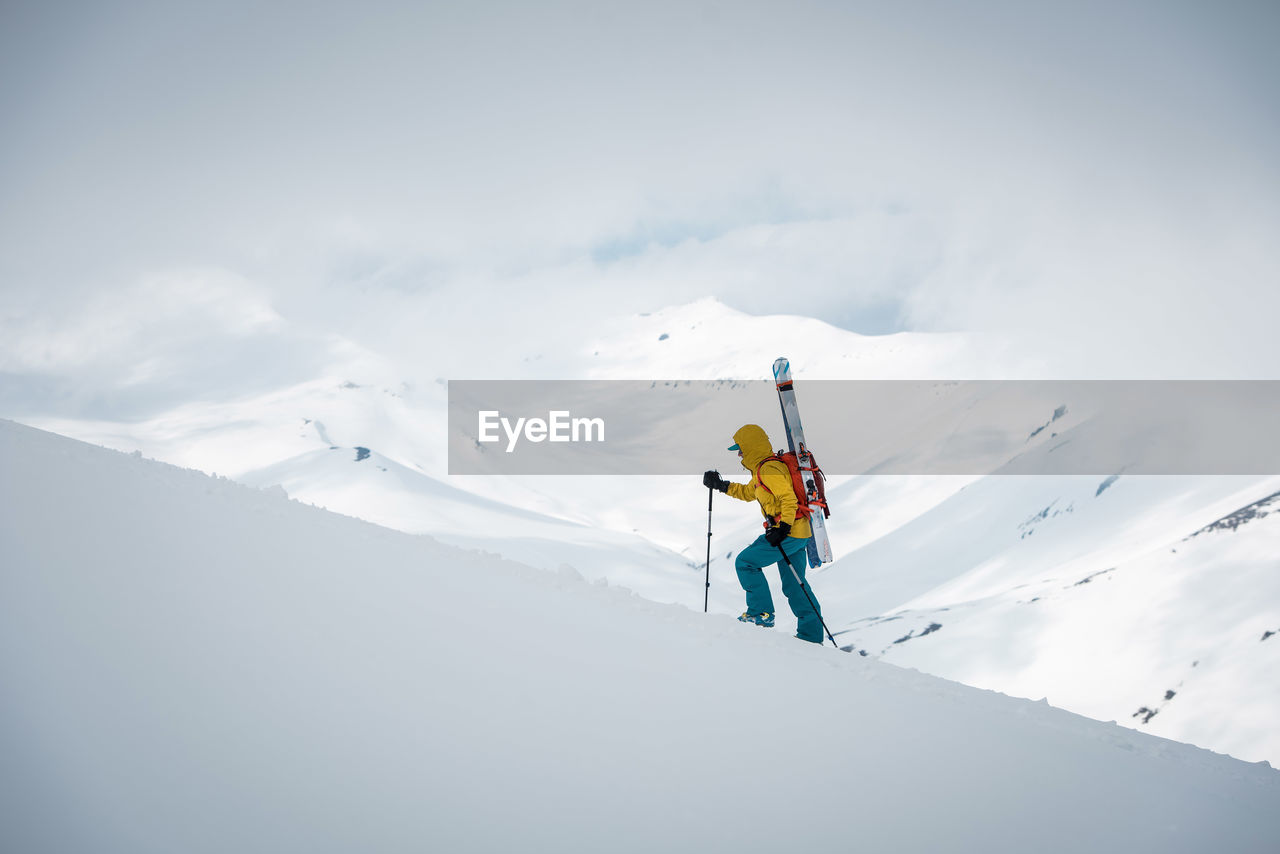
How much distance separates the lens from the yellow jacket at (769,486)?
8.60m

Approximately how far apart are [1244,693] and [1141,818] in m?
47.0

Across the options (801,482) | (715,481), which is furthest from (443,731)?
(801,482)

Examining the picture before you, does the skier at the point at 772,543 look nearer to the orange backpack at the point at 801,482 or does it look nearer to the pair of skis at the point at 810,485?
the orange backpack at the point at 801,482

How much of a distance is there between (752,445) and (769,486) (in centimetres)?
63

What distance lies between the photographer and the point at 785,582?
8.94 m

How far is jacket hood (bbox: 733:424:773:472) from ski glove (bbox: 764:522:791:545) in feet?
2.67

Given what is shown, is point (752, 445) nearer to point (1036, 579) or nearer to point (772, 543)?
point (772, 543)

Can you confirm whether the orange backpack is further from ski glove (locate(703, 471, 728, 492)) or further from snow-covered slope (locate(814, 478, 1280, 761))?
snow-covered slope (locate(814, 478, 1280, 761))

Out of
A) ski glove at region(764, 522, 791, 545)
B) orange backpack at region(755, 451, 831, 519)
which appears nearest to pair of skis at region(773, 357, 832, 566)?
orange backpack at region(755, 451, 831, 519)

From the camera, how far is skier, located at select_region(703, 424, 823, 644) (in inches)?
337

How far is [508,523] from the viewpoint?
121625 mm

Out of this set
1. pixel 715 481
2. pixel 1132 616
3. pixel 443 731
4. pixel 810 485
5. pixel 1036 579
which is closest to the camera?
pixel 443 731

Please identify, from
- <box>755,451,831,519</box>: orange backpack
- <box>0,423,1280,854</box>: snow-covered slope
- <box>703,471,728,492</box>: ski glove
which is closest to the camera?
<box>0,423,1280,854</box>: snow-covered slope

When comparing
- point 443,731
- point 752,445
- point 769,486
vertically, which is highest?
point 752,445
